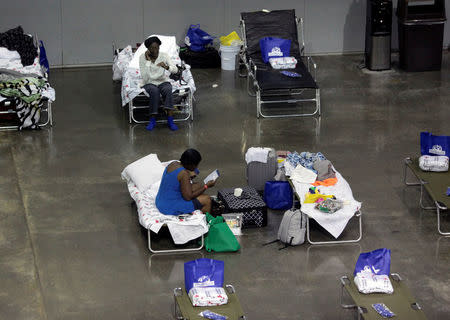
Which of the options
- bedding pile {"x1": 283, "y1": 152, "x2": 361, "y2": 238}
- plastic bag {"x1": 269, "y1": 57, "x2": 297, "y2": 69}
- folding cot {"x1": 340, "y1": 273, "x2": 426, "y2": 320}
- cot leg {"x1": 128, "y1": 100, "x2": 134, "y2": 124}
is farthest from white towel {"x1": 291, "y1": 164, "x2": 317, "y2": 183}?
plastic bag {"x1": 269, "y1": 57, "x2": 297, "y2": 69}

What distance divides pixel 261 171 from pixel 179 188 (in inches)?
55.3

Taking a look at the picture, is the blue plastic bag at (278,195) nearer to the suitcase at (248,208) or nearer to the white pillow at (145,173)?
the suitcase at (248,208)

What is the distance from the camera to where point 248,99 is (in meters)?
12.6

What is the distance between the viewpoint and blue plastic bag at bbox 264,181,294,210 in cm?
887

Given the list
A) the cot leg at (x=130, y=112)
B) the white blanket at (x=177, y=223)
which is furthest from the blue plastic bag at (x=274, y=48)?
the white blanket at (x=177, y=223)

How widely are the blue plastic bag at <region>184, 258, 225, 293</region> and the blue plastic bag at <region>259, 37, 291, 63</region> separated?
6.22 metres

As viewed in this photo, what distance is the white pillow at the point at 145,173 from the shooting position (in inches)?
348

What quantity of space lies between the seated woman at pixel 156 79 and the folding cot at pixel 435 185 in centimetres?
339

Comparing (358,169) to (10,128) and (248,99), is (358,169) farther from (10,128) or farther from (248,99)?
(10,128)

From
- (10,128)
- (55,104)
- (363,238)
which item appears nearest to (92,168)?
(10,128)

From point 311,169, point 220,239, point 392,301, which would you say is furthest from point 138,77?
point 392,301

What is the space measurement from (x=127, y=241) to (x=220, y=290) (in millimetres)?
1824

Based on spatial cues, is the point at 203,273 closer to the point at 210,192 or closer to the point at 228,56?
the point at 210,192

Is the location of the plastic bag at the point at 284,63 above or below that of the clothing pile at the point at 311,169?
above
